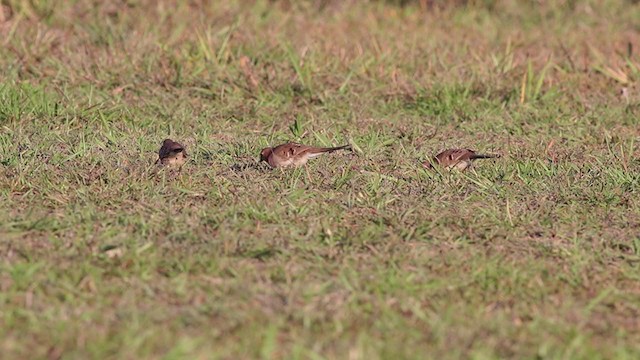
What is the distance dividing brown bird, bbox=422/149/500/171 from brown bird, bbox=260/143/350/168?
657mm

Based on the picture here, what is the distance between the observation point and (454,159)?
6395 millimetres

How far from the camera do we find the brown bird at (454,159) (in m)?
6.38

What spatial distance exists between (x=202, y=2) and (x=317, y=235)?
5570 mm

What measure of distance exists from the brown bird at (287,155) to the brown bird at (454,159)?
2.16 feet

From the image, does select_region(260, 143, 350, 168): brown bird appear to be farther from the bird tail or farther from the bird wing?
the bird tail

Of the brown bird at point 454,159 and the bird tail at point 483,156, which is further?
the bird tail at point 483,156

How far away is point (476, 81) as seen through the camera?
8508 mm

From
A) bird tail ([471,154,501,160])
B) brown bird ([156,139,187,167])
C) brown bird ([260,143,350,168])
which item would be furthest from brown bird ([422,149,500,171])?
brown bird ([156,139,187,167])

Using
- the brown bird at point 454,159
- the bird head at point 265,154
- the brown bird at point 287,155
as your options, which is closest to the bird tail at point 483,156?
the brown bird at point 454,159

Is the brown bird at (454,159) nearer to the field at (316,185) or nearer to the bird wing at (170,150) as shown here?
the field at (316,185)

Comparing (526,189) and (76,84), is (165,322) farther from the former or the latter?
(76,84)

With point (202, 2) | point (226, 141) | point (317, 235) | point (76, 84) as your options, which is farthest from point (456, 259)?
point (202, 2)

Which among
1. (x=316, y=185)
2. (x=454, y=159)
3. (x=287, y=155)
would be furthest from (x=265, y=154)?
(x=454, y=159)

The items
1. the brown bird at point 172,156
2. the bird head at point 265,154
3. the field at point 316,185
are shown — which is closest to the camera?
the field at point 316,185
